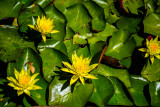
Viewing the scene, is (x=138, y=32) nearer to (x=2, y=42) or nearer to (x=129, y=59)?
(x=129, y=59)

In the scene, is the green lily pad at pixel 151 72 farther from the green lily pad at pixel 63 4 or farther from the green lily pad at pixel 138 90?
the green lily pad at pixel 63 4

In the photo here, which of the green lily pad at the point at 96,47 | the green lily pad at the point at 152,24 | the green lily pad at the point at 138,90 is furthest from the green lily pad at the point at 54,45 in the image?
the green lily pad at the point at 152,24

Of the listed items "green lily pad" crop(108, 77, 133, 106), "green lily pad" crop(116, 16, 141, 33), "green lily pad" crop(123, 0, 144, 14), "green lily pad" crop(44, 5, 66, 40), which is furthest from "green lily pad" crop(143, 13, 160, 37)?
"green lily pad" crop(44, 5, 66, 40)

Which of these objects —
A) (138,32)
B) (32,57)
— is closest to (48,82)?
(32,57)

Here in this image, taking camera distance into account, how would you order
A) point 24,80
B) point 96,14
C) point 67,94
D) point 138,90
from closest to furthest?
point 24,80 < point 67,94 < point 138,90 < point 96,14

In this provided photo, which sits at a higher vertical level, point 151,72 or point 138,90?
point 151,72

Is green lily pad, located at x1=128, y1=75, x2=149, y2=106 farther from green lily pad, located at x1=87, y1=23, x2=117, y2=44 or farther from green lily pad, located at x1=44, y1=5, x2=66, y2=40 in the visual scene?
green lily pad, located at x1=44, y1=5, x2=66, y2=40

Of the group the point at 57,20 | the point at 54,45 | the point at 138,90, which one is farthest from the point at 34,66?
the point at 138,90

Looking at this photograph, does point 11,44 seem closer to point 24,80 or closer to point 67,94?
point 24,80
